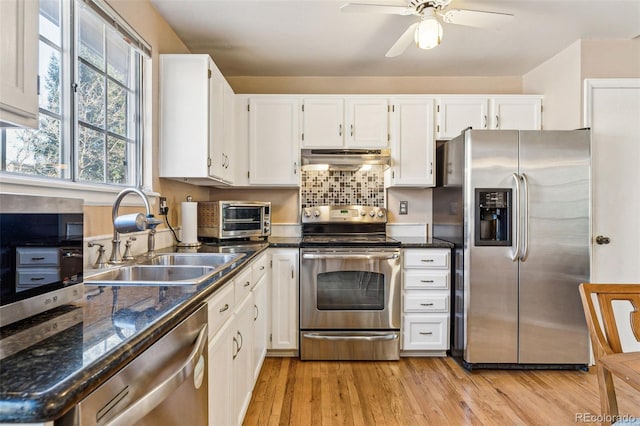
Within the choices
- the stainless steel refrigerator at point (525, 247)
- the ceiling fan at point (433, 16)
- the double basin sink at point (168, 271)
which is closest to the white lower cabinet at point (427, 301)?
the stainless steel refrigerator at point (525, 247)

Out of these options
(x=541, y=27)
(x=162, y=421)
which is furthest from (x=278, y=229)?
(x=541, y=27)

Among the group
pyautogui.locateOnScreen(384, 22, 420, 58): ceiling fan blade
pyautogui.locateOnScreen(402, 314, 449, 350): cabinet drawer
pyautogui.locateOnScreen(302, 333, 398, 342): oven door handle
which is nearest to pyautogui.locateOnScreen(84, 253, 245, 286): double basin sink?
pyautogui.locateOnScreen(302, 333, 398, 342): oven door handle

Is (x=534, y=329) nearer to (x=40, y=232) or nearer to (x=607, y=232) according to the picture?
(x=607, y=232)

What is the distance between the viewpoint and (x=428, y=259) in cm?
268

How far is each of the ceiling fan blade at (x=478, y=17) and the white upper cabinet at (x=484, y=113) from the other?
1.06 metres

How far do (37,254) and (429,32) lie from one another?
203 cm

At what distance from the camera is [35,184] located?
1202mm

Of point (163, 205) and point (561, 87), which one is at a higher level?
point (561, 87)

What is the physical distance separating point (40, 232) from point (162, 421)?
58cm

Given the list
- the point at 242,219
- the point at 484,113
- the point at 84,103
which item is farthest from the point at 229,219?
the point at 484,113

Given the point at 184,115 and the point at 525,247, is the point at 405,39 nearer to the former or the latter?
the point at 184,115

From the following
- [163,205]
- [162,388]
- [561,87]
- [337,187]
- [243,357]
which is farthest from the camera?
[337,187]

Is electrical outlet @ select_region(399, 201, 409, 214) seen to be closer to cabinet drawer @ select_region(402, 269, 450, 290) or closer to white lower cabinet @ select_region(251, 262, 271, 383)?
cabinet drawer @ select_region(402, 269, 450, 290)

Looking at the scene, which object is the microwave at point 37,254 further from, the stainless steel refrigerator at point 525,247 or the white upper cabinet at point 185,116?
the stainless steel refrigerator at point 525,247
